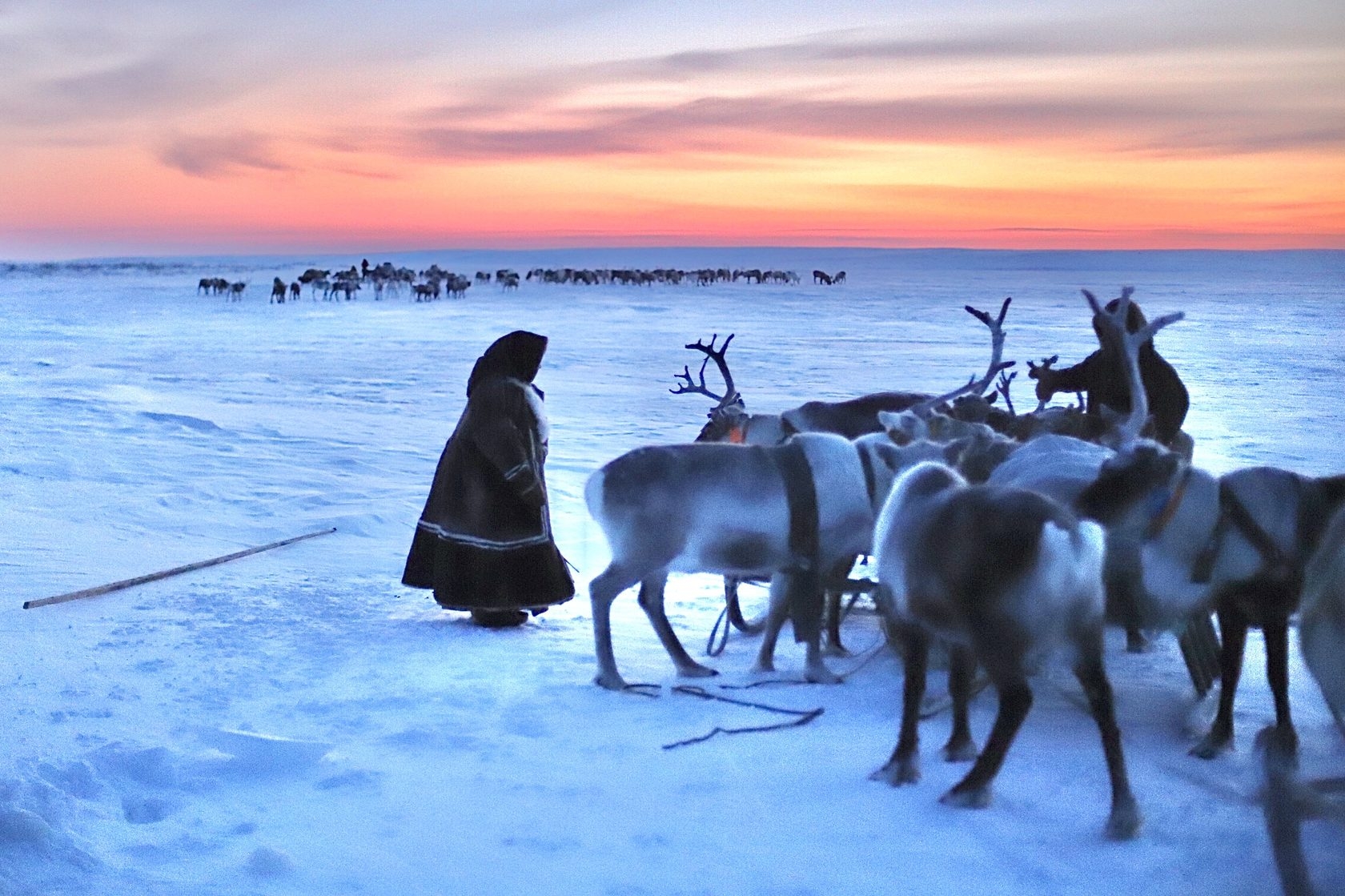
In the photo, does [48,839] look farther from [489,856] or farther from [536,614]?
[536,614]

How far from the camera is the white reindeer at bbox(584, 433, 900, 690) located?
4.81 m

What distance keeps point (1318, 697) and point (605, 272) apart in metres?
69.8

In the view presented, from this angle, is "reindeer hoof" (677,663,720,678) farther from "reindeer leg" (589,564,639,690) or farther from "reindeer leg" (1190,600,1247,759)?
"reindeer leg" (1190,600,1247,759)

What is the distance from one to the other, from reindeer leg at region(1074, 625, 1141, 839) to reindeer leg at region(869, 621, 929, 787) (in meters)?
0.54

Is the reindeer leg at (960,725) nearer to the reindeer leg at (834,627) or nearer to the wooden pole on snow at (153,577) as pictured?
the reindeer leg at (834,627)

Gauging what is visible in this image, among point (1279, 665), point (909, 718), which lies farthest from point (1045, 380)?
point (909, 718)

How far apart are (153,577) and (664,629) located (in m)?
3.17

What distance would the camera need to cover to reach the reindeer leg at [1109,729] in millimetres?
3480

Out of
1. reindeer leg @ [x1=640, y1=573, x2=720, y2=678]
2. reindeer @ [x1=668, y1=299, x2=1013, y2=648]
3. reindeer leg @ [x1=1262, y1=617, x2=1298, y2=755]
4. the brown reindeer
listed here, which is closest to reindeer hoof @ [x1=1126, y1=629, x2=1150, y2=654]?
the brown reindeer

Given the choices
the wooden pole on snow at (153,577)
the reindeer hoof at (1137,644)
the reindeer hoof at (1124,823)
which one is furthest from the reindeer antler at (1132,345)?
the wooden pole on snow at (153,577)

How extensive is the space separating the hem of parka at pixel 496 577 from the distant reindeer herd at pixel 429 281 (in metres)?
41.3

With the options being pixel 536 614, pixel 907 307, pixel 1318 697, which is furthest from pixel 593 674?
pixel 907 307

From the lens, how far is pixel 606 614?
4.99m

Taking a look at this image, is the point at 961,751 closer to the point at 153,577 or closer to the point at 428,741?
the point at 428,741
